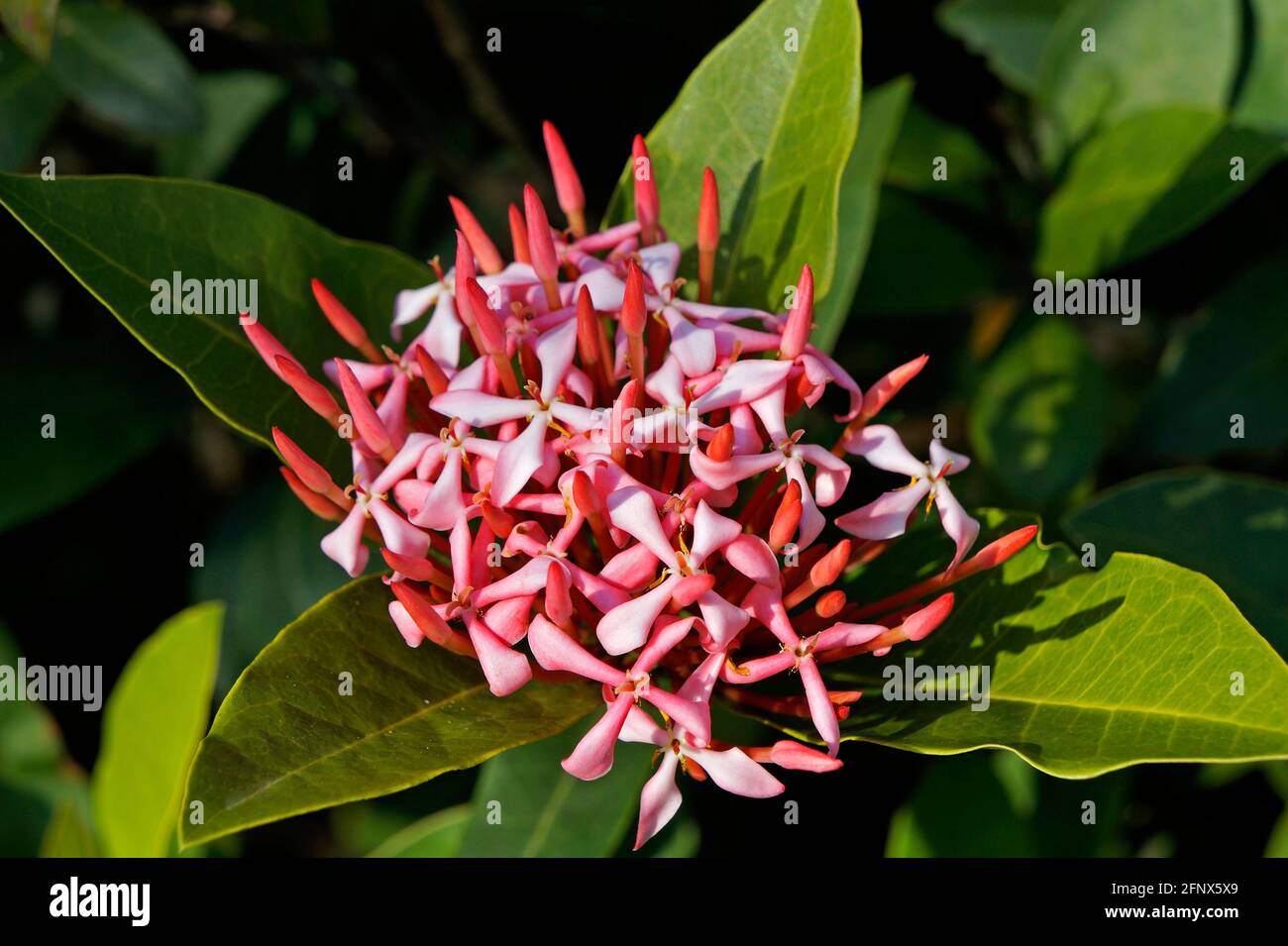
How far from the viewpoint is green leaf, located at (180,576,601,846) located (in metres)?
0.98

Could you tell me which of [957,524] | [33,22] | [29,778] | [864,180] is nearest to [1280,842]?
[957,524]

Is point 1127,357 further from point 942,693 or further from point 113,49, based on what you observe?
point 113,49

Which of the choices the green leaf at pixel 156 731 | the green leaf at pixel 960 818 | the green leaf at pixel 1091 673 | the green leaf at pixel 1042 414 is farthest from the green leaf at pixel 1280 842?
the green leaf at pixel 156 731

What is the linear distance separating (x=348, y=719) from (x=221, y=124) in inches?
67.3

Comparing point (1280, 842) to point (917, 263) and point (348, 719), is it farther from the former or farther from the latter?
point (348, 719)

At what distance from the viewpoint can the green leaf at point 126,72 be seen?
1.86m

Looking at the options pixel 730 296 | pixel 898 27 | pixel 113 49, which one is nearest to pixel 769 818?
pixel 730 296

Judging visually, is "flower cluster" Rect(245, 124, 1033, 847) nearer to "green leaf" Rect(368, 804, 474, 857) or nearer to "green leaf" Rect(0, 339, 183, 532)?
"green leaf" Rect(368, 804, 474, 857)

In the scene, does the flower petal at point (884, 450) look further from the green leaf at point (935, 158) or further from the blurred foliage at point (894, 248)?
the green leaf at point (935, 158)

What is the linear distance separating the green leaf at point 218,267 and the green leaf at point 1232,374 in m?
1.35

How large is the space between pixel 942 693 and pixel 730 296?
0.54 m

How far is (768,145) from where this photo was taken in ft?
4.73

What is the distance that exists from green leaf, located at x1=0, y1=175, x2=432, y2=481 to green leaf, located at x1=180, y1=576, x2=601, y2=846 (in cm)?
26

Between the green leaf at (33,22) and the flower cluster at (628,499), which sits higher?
the green leaf at (33,22)
